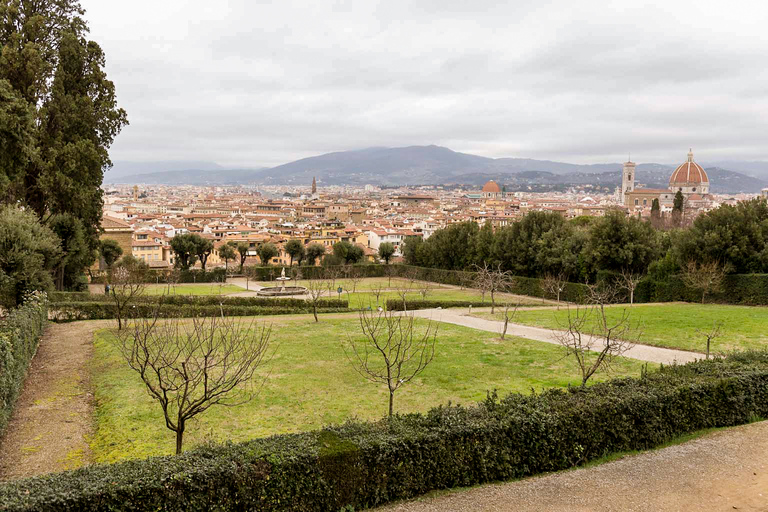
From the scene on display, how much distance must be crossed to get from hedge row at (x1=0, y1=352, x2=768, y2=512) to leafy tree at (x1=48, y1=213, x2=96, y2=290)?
23.5 metres

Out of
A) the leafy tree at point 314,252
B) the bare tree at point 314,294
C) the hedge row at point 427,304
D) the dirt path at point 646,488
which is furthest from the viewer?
the leafy tree at point 314,252

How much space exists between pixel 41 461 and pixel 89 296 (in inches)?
794

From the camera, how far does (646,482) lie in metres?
7.41

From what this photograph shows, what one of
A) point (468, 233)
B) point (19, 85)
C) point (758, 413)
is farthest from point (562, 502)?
point (468, 233)

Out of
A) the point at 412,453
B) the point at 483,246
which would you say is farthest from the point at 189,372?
the point at 483,246

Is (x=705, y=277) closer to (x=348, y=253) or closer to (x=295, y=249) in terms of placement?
(x=348, y=253)

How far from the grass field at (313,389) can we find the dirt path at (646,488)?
13.1ft

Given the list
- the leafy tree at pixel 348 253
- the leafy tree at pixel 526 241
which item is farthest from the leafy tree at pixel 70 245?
the leafy tree at pixel 348 253

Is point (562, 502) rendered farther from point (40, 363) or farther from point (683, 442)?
point (40, 363)

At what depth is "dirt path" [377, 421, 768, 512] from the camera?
6.80m

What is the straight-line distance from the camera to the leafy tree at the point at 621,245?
111 feet

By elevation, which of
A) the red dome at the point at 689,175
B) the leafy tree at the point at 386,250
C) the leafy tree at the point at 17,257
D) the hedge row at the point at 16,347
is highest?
the red dome at the point at 689,175

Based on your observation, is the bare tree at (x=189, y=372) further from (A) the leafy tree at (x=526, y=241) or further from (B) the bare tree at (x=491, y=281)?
(A) the leafy tree at (x=526, y=241)

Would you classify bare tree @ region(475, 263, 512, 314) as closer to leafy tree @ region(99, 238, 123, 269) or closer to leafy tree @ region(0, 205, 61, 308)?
leafy tree @ region(0, 205, 61, 308)
